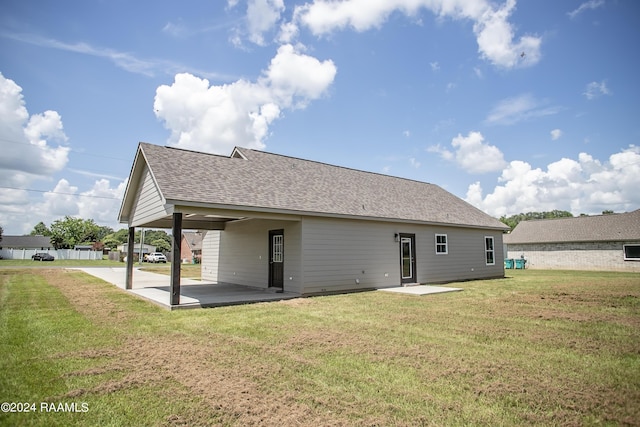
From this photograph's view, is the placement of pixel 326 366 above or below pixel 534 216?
below

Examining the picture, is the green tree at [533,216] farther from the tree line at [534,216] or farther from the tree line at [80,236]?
the tree line at [80,236]

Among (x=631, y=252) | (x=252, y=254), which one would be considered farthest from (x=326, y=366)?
(x=631, y=252)

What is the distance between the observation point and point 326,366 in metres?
4.58

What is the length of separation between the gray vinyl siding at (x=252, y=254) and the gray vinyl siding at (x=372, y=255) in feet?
1.93

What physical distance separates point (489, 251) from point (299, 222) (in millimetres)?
12540

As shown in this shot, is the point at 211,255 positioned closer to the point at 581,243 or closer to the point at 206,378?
the point at 206,378

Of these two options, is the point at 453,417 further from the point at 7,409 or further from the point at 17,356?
the point at 17,356

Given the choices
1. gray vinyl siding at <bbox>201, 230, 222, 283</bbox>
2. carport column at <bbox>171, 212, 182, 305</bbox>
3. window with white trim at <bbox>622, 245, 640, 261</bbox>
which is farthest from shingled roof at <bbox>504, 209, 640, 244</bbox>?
carport column at <bbox>171, 212, 182, 305</bbox>

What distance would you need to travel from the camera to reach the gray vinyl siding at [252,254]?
11.9m

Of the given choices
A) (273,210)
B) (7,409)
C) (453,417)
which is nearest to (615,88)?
(273,210)

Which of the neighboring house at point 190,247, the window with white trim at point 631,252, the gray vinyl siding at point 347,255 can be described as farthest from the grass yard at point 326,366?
the neighboring house at point 190,247

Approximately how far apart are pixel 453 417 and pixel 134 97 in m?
16.4

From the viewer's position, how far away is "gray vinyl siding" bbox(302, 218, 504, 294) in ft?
38.5

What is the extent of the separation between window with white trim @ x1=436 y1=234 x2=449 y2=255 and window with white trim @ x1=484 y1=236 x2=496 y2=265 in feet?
12.7
